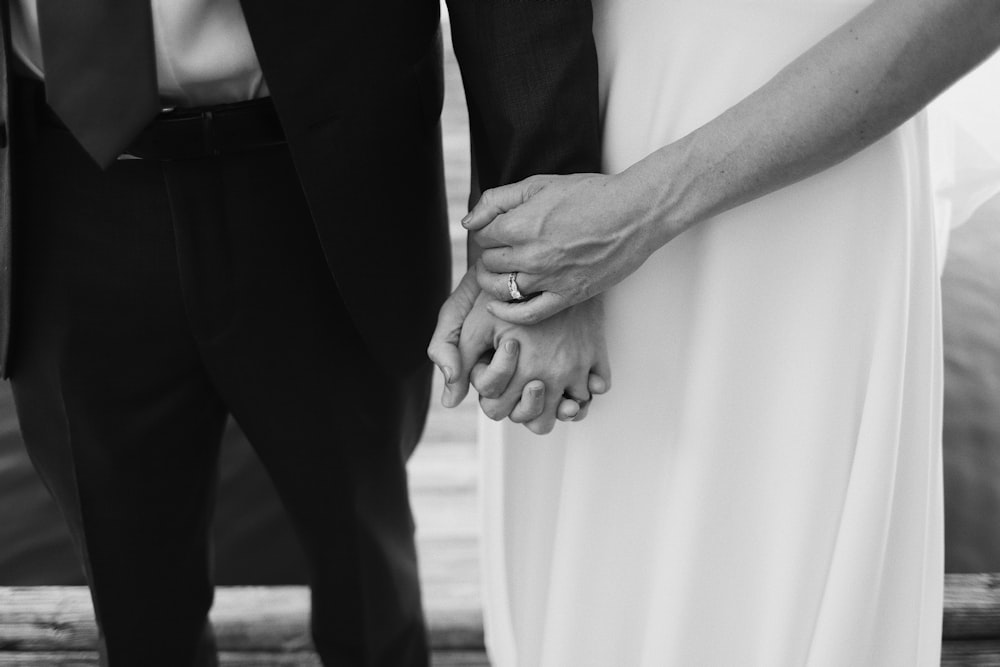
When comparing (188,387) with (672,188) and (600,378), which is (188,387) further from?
(672,188)

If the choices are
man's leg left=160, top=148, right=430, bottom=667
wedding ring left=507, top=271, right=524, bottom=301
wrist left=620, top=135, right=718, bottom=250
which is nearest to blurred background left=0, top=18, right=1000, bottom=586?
man's leg left=160, top=148, right=430, bottom=667

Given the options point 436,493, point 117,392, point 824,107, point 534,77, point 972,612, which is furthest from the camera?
point 436,493

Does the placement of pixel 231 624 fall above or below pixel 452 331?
below

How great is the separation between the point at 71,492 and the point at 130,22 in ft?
1.95

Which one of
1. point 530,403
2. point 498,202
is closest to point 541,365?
point 530,403

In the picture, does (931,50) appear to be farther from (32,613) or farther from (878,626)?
(32,613)

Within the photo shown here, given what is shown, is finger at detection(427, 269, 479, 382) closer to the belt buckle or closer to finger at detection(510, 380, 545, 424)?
finger at detection(510, 380, 545, 424)

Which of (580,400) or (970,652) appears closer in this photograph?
(580,400)

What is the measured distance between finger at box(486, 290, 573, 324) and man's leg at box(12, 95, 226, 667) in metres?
0.37

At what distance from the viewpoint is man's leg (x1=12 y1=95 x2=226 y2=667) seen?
3.33 feet

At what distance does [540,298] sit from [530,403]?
0.36 ft

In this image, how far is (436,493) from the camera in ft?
7.06

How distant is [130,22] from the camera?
0.90m

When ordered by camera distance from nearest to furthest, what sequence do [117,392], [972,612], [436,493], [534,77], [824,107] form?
[824,107] → [534,77] → [117,392] → [972,612] → [436,493]
